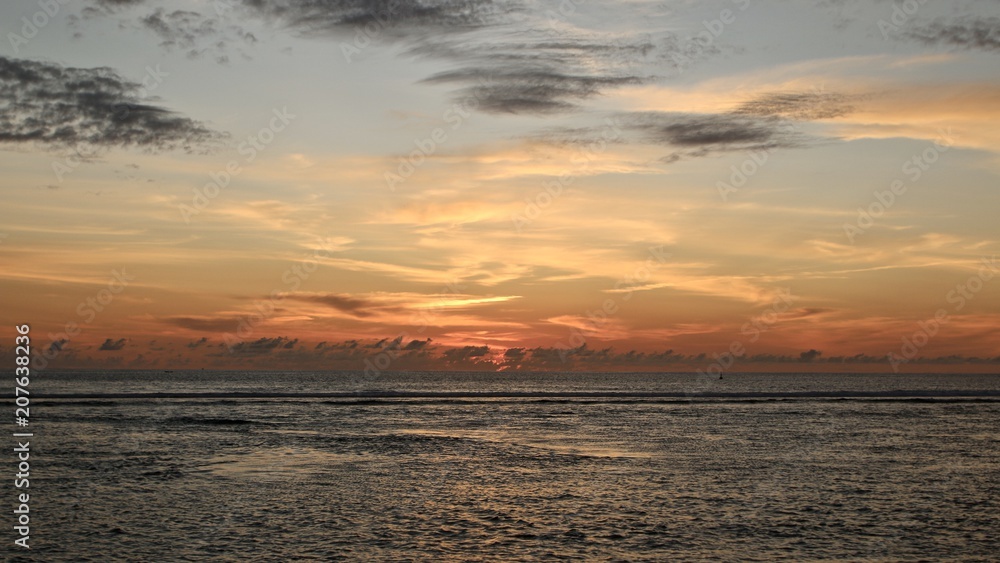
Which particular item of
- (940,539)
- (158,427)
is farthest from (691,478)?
(158,427)

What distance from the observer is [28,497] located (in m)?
35.0

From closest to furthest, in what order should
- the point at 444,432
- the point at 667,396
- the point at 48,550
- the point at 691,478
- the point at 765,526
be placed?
1. the point at 48,550
2. the point at 765,526
3. the point at 691,478
4. the point at 444,432
5. the point at 667,396

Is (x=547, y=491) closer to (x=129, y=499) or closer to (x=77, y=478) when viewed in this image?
(x=129, y=499)

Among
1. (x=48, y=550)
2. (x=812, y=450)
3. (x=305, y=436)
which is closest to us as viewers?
(x=48, y=550)

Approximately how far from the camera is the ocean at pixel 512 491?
87.7ft

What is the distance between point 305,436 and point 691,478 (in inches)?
A: 1385

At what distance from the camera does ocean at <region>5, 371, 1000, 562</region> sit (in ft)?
87.7

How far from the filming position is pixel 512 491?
1470 inches

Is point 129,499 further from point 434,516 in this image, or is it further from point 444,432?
point 444,432

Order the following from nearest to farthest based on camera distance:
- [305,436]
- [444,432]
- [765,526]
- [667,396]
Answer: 1. [765,526]
2. [305,436]
3. [444,432]
4. [667,396]

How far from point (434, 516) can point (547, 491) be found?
756cm

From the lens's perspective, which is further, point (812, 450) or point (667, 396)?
point (667, 396)

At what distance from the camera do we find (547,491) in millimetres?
37188

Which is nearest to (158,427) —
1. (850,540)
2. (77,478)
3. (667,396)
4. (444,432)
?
(444,432)
